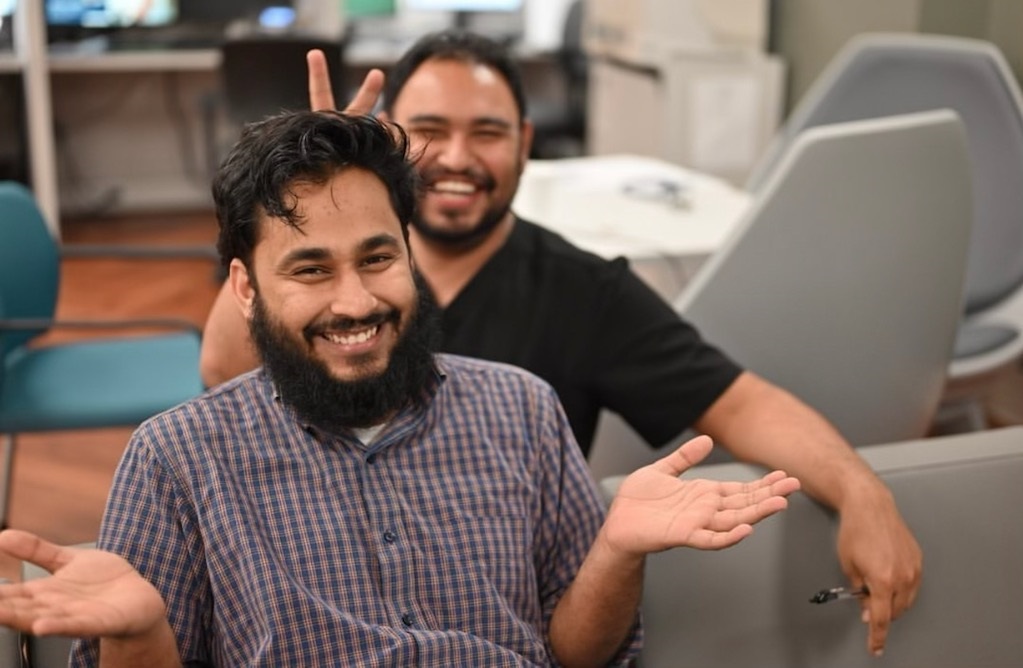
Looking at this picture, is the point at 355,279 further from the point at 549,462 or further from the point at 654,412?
the point at 654,412

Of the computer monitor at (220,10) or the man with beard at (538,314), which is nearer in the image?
the man with beard at (538,314)

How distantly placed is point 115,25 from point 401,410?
4909 millimetres

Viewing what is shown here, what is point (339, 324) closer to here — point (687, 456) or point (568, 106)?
point (687, 456)

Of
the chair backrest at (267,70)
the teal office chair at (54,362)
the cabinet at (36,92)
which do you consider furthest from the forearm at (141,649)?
the cabinet at (36,92)

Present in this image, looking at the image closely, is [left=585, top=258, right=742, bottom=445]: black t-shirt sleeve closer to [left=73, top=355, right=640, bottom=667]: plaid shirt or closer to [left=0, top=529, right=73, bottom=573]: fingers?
[left=73, top=355, right=640, bottom=667]: plaid shirt

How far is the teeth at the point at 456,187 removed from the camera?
1857 mm

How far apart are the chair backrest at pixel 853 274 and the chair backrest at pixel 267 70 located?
2.87 metres

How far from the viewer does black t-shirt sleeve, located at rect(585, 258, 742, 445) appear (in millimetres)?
1720

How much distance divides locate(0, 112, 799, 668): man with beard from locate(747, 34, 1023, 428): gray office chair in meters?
1.53

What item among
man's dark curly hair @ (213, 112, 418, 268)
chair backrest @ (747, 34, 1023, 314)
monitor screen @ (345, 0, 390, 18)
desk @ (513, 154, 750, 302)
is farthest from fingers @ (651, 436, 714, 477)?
monitor screen @ (345, 0, 390, 18)

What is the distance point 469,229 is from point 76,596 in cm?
88

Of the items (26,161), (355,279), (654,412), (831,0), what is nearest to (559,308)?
(654,412)

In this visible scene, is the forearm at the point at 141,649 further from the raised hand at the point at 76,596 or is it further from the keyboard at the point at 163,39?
the keyboard at the point at 163,39

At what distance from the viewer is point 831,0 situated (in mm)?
4543
